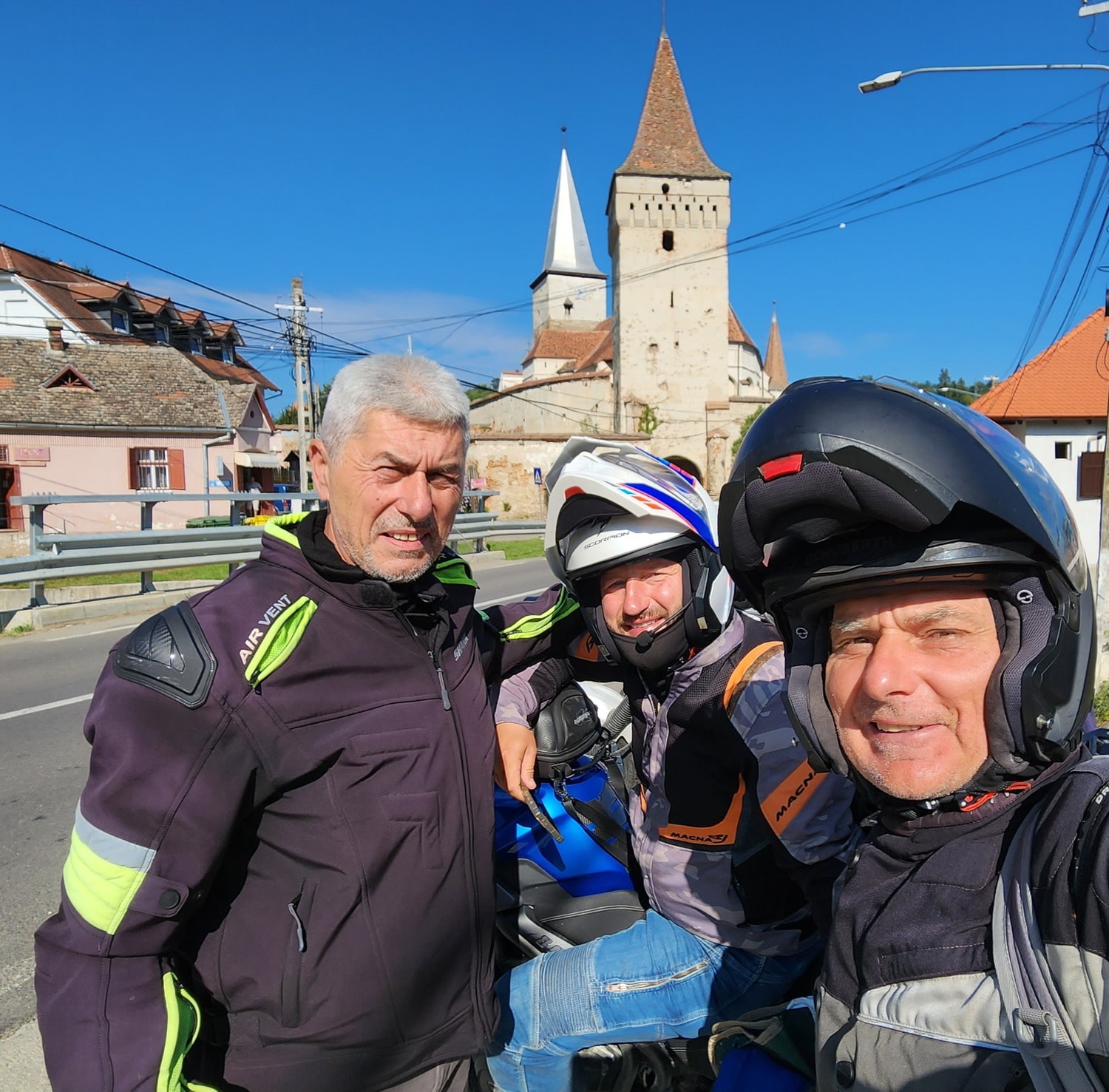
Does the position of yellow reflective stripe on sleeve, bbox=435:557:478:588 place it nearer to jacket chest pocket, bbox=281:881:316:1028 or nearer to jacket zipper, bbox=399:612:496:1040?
jacket zipper, bbox=399:612:496:1040

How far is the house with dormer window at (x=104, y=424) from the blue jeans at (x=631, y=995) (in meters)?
28.9

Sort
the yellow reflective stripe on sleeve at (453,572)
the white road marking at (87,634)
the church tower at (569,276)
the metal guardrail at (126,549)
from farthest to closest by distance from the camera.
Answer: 1. the church tower at (569,276)
2. the metal guardrail at (126,549)
3. the white road marking at (87,634)
4. the yellow reflective stripe on sleeve at (453,572)

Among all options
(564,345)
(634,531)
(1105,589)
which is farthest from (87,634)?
(564,345)

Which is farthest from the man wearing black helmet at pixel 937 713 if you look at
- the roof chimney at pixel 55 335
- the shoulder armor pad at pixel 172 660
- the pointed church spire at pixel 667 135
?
the pointed church spire at pixel 667 135

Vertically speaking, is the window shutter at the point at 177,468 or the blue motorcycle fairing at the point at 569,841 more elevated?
the window shutter at the point at 177,468

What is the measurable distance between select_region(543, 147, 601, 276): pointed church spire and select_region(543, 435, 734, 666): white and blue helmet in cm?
7688

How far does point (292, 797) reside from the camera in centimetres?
164

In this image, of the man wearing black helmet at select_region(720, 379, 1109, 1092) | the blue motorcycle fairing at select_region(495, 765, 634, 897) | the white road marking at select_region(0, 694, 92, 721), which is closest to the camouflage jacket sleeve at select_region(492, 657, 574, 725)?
the blue motorcycle fairing at select_region(495, 765, 634, 897)

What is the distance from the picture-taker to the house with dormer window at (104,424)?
2955 centimetres

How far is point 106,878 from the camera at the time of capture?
143cm

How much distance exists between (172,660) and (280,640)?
197 mm

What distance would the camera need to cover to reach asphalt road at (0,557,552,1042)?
3349 mm

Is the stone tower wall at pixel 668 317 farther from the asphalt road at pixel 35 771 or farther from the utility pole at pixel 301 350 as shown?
the asphalt road at pixel 35 771

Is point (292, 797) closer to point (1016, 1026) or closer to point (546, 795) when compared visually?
point (546, 795)
